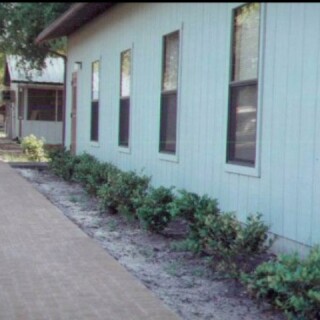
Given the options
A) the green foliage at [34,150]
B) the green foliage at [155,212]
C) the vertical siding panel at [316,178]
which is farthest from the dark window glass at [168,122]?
the green foliage at [34,150]

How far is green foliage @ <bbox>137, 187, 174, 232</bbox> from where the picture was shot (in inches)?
302

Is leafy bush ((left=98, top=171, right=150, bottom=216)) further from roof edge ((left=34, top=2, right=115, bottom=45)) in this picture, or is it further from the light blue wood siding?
roof edge ((left=34, top=2, right=115, bottom=45))

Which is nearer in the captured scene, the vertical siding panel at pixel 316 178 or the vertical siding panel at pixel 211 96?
the vertical siding panel at pixel 316 178

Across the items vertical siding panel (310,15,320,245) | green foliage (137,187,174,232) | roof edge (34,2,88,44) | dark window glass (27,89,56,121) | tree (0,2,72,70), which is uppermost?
tree (0,2,72,70)

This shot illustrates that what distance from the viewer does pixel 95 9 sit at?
1280cm

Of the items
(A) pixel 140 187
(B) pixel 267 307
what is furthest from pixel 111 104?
(B) pixel 267 307

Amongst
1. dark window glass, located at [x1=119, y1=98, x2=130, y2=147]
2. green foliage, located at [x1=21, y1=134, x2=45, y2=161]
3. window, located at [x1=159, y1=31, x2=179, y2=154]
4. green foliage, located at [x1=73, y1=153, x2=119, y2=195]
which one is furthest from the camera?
green foliage, located at [x1=21, y1=134, x2=45, y2=161]

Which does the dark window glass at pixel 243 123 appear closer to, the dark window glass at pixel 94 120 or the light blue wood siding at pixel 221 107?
the light blue wood siding at pixel 221 107

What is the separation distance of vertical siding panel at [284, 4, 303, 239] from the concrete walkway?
1.59m

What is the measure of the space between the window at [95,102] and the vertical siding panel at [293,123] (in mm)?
8074

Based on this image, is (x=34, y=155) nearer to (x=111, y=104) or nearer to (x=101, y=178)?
(x=111, y=104)

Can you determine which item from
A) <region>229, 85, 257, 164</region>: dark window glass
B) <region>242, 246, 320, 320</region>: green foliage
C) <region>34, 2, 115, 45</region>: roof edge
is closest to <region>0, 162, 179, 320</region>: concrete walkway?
<region>242, 246, 320, 320</region>: green foliage

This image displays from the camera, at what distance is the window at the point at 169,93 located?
918 centimetres

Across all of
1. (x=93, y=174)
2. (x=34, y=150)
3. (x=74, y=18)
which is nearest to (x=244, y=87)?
(x=93, y=174)
